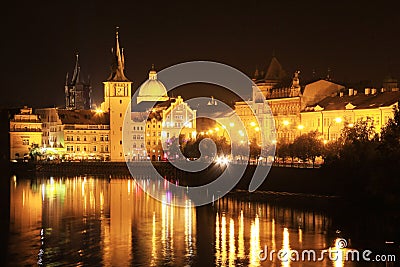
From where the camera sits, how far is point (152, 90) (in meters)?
128

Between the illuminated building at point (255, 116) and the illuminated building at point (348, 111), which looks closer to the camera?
the illuminated building at point (348, 111)

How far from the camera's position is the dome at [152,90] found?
126000 millimetres

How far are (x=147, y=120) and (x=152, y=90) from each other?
1549cm

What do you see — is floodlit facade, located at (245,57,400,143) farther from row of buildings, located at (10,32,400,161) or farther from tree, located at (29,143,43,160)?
tree, located at (29,143,43,160)

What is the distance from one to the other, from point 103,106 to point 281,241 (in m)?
77.9

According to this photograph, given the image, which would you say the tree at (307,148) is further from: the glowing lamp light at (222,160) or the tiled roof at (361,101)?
the tiled roof at (361,101)

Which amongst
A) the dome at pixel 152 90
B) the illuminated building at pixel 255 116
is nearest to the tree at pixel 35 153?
the dome at pixel 152 90

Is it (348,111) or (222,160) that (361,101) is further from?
(222,160)

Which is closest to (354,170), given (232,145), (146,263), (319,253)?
(319,253)

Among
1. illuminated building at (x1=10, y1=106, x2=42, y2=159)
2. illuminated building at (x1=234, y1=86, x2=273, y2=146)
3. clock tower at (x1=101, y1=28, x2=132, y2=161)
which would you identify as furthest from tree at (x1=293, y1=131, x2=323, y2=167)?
illuminated building at (x1=10, y1=106, x2=42, y2=159)

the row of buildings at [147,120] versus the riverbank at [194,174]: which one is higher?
the row of buildings at [147,120]

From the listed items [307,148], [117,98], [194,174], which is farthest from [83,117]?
[307,148]

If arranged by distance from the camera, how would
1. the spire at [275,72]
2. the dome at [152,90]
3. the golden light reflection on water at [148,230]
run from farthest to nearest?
the dome at [152,90] < the spire at [275,72] < the golden light reflection on water at [148,230]

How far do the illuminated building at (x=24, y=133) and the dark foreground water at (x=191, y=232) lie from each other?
55451mm
